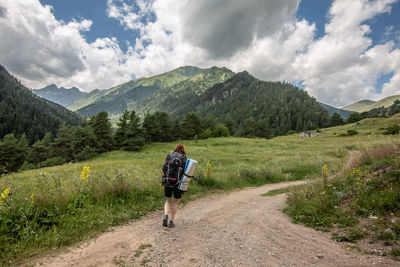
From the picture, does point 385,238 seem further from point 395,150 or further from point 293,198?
point 395,150

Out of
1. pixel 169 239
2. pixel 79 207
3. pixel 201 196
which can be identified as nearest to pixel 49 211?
pixel 79 207

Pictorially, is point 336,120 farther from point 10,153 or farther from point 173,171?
point 10,153

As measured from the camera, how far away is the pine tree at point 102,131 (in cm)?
4875

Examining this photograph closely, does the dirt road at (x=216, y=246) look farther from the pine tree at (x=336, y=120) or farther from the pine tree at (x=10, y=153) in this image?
the pine tree at (x=336, y=120)

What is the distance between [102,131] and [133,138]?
9.25 meters

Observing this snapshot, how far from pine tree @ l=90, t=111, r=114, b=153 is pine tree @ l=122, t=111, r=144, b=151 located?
5019 mm

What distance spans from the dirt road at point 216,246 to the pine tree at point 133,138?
43.5 metres

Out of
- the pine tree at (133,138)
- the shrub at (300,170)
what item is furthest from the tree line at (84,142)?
the shrub at (300,170)

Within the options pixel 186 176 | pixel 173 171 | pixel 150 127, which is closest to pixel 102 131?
pixel 150 127

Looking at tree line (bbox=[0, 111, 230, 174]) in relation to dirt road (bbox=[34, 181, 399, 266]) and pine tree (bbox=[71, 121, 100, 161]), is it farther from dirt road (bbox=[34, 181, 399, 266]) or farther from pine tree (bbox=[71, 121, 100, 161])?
dirt road (bbox=[34, 181, 399, 266])

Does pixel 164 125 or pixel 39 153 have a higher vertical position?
pixel 164 125

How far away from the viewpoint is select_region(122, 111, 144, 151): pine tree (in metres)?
46.9

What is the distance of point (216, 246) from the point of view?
14.3ft

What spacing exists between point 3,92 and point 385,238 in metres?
261
